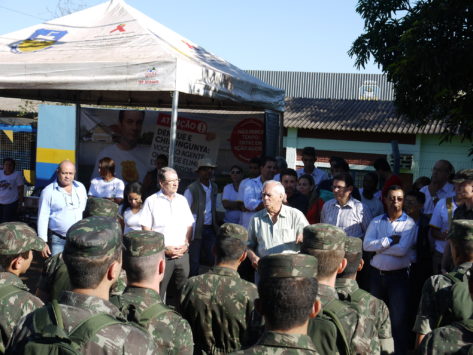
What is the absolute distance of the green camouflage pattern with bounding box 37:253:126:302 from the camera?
3.87 meters

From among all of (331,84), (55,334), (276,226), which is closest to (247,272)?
(276,226)

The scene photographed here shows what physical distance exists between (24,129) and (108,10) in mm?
5393

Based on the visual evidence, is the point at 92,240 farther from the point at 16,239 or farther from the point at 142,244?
the point at 16,239

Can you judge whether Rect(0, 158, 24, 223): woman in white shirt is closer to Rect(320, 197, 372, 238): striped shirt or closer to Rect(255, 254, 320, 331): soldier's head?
Rect(320, 197, 372, 238): striped shirt

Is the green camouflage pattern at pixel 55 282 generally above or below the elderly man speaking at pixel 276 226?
below

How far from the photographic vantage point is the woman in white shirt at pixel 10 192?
10.9 meters

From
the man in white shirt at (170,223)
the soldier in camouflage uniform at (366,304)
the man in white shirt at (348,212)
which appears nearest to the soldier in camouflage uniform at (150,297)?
the soldier in camouflage uniform at (366,304)

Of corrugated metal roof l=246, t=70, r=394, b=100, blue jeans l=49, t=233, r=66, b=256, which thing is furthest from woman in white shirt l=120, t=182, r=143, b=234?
corrugated metal roof l=246, t=70, r=394, b=100

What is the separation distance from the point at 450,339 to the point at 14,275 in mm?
2248

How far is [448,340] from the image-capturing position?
262cm

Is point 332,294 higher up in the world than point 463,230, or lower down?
lower down

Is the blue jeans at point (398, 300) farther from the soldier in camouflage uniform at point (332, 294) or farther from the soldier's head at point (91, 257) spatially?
the soldier's head at point (91, 257)

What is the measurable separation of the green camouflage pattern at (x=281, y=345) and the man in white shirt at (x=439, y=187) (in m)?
4.88

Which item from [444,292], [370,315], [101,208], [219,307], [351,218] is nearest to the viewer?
[370,315]
